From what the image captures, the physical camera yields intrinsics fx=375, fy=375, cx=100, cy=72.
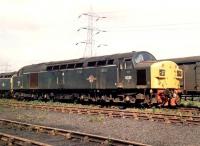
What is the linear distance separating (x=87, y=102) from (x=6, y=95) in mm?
18260

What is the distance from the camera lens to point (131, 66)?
76.5 feet

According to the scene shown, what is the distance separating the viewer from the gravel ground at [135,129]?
40.6 feet

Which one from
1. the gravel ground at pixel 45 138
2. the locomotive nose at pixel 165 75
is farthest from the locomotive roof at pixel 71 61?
the gravel ground at pixel 45 138

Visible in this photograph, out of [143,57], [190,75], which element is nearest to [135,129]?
[143,57]

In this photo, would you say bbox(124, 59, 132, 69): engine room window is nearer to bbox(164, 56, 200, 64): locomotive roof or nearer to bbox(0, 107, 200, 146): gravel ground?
bbox(164, 56, 200, 64): locomotive roof

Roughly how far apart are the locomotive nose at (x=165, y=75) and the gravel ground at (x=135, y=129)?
4579 millimetres

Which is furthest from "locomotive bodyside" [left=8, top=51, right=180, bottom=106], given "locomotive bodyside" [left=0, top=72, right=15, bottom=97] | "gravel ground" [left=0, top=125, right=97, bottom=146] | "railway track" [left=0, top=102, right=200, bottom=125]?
"gravel ground" [left=0, top=125, right=97, bottom=146]

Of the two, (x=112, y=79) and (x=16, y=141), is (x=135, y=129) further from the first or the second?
(x=112, y=79)

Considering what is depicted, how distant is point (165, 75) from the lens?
2255 cm

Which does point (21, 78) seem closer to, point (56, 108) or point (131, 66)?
point (56, 108)

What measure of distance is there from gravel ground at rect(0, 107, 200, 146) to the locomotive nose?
458 centimetres

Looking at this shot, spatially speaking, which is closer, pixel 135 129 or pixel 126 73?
pixel 135 129

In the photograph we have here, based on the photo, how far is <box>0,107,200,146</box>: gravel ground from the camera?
1237cm

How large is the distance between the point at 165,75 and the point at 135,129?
810 centimetres
